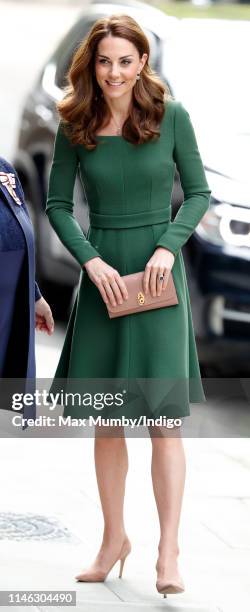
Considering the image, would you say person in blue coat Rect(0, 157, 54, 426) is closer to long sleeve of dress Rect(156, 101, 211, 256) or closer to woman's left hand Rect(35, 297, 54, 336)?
woman's left hand Rect(35, 297, 54, 336)

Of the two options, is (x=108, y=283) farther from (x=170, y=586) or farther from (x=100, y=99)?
(x=170, y=586)

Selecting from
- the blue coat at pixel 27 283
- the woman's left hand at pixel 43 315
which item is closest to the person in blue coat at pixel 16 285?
the blue coat at pixel 27 283

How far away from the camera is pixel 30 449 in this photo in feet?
23.9

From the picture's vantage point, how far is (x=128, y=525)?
616 cm

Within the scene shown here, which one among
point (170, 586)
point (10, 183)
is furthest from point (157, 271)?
point (170, 586)

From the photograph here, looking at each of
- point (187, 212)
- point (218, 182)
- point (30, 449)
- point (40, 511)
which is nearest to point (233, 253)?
point (218, 182)

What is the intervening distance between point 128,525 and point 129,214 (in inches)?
61.5

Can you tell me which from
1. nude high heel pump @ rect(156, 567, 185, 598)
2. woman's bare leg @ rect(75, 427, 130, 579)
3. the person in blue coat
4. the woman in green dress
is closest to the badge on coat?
the person in blue coat

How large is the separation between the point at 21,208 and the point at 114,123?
45cm

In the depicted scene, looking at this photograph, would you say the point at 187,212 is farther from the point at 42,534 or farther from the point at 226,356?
the point at 226,356

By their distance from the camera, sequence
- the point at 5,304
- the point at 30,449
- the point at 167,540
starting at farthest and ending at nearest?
the point at 30,449, the point at 167,540, the point at 5,304

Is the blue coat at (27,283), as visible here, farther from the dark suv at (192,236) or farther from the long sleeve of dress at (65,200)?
the dark suv at (192,236)

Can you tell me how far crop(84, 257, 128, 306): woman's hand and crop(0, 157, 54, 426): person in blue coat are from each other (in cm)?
22

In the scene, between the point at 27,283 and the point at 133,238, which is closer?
the point at 27,283
